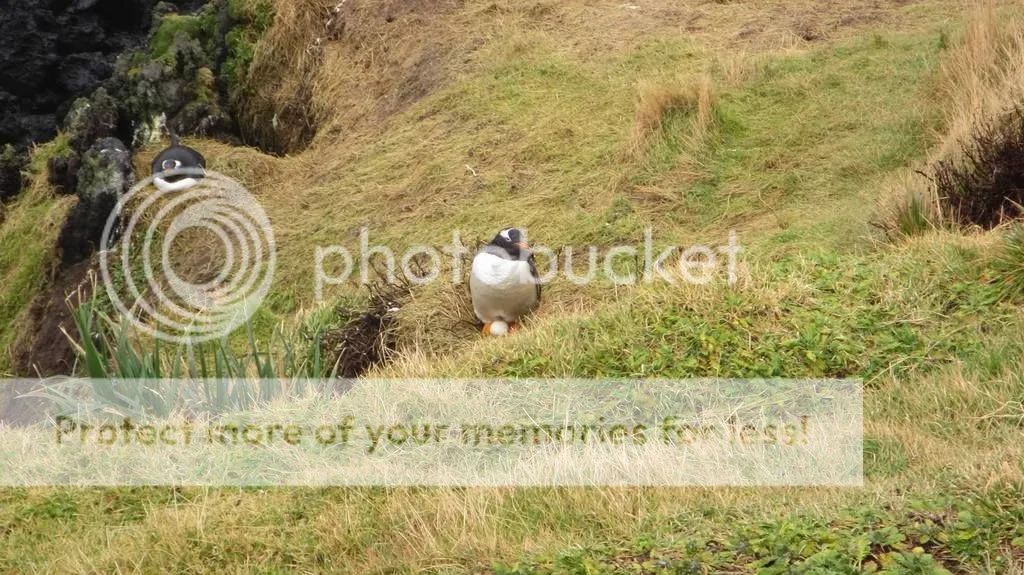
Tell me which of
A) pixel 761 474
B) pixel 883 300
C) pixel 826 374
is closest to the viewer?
pixel 761 474

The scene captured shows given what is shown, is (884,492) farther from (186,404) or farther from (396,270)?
(396,270)

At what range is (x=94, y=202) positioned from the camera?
11367mm

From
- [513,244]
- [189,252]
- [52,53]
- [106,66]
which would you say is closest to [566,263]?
[513,244]

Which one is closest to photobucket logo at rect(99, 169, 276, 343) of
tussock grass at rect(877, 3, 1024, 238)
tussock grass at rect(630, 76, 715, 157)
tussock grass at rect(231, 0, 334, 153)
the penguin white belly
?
tussock grass at rect(231, 0, 334, 153)

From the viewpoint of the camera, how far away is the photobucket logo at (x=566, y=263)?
6.89 meters

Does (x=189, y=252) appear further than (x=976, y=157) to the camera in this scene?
Yes

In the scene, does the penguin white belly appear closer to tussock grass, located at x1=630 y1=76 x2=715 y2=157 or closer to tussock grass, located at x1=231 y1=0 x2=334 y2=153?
tussock grass, located at x1=630 y1=76 x2=715 y2=157

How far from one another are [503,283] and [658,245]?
1.46 metres

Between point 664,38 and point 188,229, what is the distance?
482 centimetres

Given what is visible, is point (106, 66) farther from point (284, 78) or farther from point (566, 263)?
point (566, 263)

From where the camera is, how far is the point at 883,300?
600 cm

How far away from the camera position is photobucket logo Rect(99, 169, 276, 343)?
9.82 m

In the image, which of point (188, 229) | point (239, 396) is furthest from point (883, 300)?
point (188, 229)

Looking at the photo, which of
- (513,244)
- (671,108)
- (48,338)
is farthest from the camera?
(48,338)
